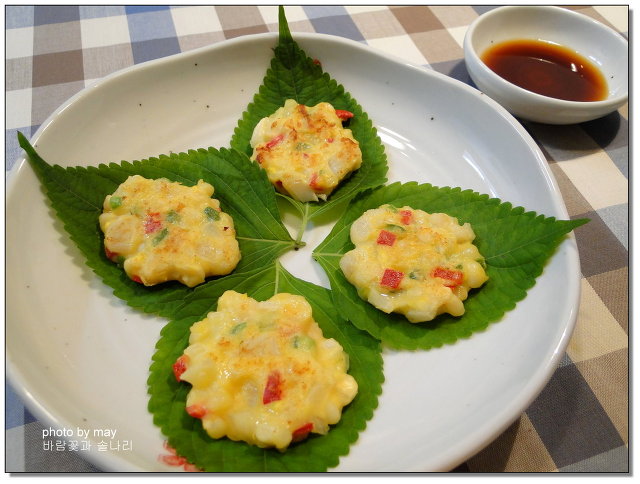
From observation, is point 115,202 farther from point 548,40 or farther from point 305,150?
point 548,40

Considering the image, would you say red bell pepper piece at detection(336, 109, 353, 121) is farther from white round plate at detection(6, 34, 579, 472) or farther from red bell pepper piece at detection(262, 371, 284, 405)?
red bell pepper piece at detection(262, 371, 284, 405)

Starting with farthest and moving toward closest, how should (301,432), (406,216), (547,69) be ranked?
1. (547,69)
2. (406,216)
3. (301,432)

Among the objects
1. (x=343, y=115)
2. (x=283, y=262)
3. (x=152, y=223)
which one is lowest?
(x=283, y=262)

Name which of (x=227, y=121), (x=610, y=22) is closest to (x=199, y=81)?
(x=227, y=121)

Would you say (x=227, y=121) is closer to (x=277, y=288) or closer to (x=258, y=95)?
(x=258, y=95)

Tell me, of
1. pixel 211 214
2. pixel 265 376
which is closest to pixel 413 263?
pixel 265 376

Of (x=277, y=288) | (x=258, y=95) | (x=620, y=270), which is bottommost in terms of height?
(x=620, y=270)

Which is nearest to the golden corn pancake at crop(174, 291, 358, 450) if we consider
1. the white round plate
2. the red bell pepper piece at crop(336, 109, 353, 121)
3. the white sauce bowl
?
the white round plate
